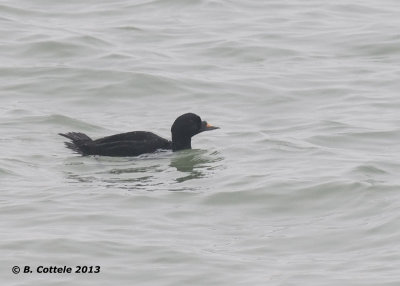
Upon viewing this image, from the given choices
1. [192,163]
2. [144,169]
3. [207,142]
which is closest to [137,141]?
[144,169]

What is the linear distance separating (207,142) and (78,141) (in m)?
1.82

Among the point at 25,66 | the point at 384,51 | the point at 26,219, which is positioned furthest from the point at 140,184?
the point at 384,51

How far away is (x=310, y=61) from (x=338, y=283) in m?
10.2

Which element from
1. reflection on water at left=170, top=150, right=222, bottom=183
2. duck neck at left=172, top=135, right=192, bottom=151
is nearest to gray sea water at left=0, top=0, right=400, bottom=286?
reflection on water at left=170, top=150, right=222, bottom=183

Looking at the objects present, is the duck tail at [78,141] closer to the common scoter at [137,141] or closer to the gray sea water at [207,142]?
the common scoter at [137,141]

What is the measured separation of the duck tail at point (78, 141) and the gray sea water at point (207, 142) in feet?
0.57

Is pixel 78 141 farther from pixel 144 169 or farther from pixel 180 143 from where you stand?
pixel 180 143

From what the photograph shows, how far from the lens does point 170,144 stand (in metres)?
15.5

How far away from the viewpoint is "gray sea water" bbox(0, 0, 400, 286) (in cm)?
1141

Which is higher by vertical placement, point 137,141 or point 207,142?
point 137,141

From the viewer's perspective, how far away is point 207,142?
1631cm

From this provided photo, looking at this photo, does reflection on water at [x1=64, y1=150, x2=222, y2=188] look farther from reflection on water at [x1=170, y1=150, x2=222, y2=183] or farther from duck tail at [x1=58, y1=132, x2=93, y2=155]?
duck tail at [x1=58, y1=132, x2=93, y2=155]

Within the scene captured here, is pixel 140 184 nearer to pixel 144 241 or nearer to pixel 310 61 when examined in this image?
pixel 144 241

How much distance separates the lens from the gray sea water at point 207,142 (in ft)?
37.4
